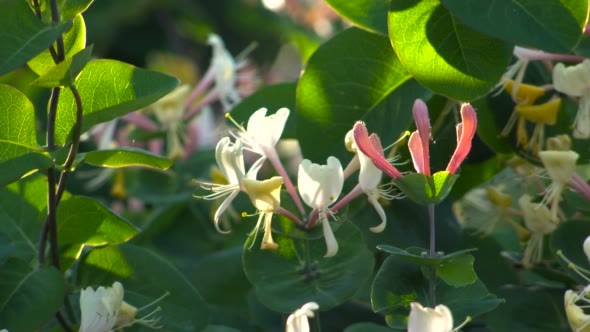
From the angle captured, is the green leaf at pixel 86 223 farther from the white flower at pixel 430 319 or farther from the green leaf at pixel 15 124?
the white flower at pixel 430 319

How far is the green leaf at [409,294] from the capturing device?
0.73 meters

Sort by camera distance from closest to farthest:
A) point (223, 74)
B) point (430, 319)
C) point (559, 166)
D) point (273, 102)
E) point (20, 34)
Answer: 1. point (430, 319)
2. point (20, 34)
3. point (559, 166)
4. point (273, 102)
5. point (223, 74)

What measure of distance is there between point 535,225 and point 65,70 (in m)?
0.41

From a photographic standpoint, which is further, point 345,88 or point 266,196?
point 345,88

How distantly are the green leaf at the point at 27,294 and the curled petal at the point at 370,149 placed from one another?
0.84 feet

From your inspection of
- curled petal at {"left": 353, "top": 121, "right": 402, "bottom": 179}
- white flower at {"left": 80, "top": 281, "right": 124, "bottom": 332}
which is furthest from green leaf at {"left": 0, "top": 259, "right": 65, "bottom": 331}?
curled petal at {"left": 353, "top": 121, "right": 402, "bottom": 179}

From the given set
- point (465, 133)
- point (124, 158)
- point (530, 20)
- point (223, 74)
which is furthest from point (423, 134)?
point (223, 74)

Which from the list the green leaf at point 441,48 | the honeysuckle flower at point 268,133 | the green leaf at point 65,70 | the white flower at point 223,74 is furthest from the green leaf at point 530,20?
the white flower at point 223,74

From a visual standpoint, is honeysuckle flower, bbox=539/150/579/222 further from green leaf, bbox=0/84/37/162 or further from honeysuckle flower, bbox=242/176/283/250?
green leaf, bbox=0/84/37/162

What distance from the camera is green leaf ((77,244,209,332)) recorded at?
843 mm

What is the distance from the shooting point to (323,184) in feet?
2.52

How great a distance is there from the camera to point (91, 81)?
81 centimetres

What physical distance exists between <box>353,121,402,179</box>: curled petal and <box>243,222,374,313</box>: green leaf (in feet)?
0.42

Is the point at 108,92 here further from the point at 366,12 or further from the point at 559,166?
the point at 559,166
